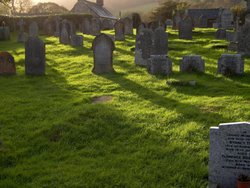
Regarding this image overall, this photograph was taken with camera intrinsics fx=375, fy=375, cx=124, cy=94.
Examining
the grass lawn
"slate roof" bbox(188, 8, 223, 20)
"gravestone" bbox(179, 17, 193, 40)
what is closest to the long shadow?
the grass lawn

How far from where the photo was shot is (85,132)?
324 inches

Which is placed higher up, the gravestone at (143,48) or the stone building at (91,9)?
the stone building at (91,9)

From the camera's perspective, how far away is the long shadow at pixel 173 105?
28.3 ft

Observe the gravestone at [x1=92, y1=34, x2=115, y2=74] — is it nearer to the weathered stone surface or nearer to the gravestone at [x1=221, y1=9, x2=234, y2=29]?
the weathered stone surface

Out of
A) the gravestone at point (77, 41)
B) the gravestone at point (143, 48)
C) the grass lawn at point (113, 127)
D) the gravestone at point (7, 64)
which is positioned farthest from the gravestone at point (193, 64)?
the gravestone at point (77, 41)

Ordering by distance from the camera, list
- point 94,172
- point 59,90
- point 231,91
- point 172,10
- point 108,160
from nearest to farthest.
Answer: point 94,172 → point 108,160 → point 231,91 → point 59,90 → point 172,10

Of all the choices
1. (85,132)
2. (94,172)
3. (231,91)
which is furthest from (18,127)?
(231,91)

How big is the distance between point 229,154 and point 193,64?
347 inches

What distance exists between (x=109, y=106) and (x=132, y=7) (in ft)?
411

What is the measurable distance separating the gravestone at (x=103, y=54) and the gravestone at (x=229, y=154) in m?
9.54

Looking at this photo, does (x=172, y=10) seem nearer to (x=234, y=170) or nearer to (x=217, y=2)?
(x=217, y=2)

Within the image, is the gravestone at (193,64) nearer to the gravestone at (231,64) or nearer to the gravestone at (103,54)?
the gravestone at (231,64)

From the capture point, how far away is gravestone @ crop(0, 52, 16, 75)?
14.8 meters

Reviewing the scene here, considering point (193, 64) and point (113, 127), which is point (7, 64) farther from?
point (113, 127)
